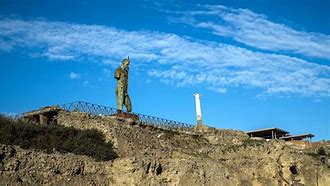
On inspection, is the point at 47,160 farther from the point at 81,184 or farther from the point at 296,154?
the point at 296,154

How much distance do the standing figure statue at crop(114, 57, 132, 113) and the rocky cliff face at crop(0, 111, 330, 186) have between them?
147 centimetres

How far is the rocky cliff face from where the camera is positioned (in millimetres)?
17844

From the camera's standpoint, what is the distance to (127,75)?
26.1 metres

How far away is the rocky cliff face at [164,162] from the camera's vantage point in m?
17.8

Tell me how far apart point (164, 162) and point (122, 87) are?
5.78m

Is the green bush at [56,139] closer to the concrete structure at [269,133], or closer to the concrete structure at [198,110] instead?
the concrete structure at [198,110]

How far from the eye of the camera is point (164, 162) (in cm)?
2138

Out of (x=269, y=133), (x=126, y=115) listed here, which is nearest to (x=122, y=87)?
(x=126, y=115)

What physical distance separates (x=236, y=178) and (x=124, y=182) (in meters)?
7.62

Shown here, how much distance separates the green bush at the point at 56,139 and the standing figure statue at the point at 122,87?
3.37 metres

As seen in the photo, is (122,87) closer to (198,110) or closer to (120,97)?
(120,97)

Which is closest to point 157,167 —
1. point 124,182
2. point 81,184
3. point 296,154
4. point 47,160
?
point 124,182

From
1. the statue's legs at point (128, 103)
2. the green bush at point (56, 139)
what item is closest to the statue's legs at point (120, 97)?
the statue's legs at point (128, 103)

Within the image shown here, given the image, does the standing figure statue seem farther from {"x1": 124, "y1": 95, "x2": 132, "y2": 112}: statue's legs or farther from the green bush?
the green bush
